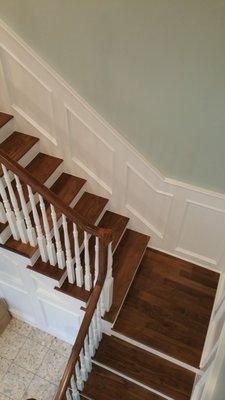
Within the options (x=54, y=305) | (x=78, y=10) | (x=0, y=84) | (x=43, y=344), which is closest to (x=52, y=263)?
(x=54, y=305)

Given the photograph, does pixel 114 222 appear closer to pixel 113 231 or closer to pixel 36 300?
pixel 113 231

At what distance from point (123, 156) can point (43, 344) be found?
2.18 metres

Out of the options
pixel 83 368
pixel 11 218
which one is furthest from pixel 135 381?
pixel 11 218

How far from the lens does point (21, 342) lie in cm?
323

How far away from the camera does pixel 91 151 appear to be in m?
2.80

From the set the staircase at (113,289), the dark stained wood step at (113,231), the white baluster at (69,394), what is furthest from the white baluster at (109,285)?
the white baluster at (69,394)

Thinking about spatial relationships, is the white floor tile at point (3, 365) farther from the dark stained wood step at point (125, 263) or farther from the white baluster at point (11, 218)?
the white baluster at point (11, 218)

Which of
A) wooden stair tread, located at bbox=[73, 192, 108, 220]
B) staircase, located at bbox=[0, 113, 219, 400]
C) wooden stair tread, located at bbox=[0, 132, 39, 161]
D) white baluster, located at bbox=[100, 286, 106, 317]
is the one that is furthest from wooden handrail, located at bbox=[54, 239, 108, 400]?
wooden stair tread, located at bbox=[0, 132, 39, 161]

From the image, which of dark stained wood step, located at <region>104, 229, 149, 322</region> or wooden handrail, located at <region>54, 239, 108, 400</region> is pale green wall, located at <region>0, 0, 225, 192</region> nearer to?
dark stained wood step, located at <region>104, 229, 149, 322</region>

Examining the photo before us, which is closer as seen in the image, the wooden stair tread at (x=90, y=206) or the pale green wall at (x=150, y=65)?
the pale green wall at (x=150, y=65)

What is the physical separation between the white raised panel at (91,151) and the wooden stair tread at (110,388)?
1666mm

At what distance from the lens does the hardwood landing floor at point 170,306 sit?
2598 millimetres

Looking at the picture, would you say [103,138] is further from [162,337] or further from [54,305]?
[162,337]

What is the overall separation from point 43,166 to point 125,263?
4.06 feet
